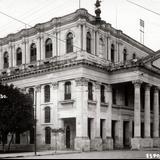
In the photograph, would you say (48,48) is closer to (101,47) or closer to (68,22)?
(68,22)

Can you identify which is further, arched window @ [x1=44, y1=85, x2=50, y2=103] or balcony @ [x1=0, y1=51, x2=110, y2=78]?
arched window @ [x1=44, y1=85, x2=50, y2=103]

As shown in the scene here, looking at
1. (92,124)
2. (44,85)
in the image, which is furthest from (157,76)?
(44,85)

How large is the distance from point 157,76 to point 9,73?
21.0 metres

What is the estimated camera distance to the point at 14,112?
42.3 metres

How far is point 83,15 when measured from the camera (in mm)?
46562

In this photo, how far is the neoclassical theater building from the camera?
45125 mm

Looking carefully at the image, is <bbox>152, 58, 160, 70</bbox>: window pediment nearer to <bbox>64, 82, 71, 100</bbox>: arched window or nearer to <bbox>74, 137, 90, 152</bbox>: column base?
<bbox>64, 82, 71, 100</bbox>: arched window

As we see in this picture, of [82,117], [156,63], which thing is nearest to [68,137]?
[82,117]

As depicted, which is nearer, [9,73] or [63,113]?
[63,113]

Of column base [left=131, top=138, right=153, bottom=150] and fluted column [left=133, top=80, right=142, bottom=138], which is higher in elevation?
fluted column [left=133, top=80, right=142, bottom=138]

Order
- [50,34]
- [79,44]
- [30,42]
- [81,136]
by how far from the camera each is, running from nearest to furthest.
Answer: [81,136] < [79,44] < [50,34] < [30,42]

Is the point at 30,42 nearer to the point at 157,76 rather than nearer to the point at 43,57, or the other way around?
the point at 43,57

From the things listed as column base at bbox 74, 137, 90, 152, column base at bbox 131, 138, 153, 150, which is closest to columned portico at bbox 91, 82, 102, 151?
column base at bbox 74, 137, 90, 152

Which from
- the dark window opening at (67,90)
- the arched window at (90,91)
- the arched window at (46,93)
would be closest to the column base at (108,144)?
the arched window at (90,91)
